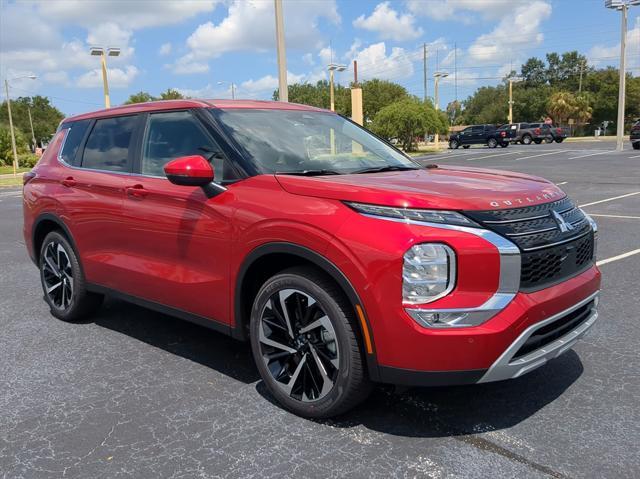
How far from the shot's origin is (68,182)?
4.93 m

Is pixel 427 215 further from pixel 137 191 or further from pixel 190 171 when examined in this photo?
pixel 137 191

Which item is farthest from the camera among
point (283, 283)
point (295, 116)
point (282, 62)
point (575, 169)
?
point (575, 169)

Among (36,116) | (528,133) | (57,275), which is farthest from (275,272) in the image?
(36,116)

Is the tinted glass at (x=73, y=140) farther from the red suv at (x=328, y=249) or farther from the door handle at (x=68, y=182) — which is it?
the red suv at (x=328, y=249)

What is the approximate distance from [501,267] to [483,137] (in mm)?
49539

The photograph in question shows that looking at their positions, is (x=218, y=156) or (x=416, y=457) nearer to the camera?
(x=416, y=457)

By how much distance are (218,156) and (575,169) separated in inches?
821

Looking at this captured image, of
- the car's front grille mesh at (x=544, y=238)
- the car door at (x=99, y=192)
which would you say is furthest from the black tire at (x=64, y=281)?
the car's front grille mesh at (x=544, y=238)

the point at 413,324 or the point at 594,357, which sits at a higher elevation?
the point at 413,324

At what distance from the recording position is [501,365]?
282cm

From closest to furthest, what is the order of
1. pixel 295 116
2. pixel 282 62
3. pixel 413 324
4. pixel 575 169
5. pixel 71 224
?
1. pixel 413 324
2. pixel 295 116
3. pixel 71 224
4. pixel 282 62
5. pixel 575 169

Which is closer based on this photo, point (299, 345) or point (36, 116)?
point (299, 345)

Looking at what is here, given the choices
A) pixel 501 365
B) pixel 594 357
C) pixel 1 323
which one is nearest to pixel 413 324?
pixel 501 365

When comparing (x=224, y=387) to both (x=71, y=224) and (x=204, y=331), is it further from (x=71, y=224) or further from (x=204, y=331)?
(x=71, y=224)
